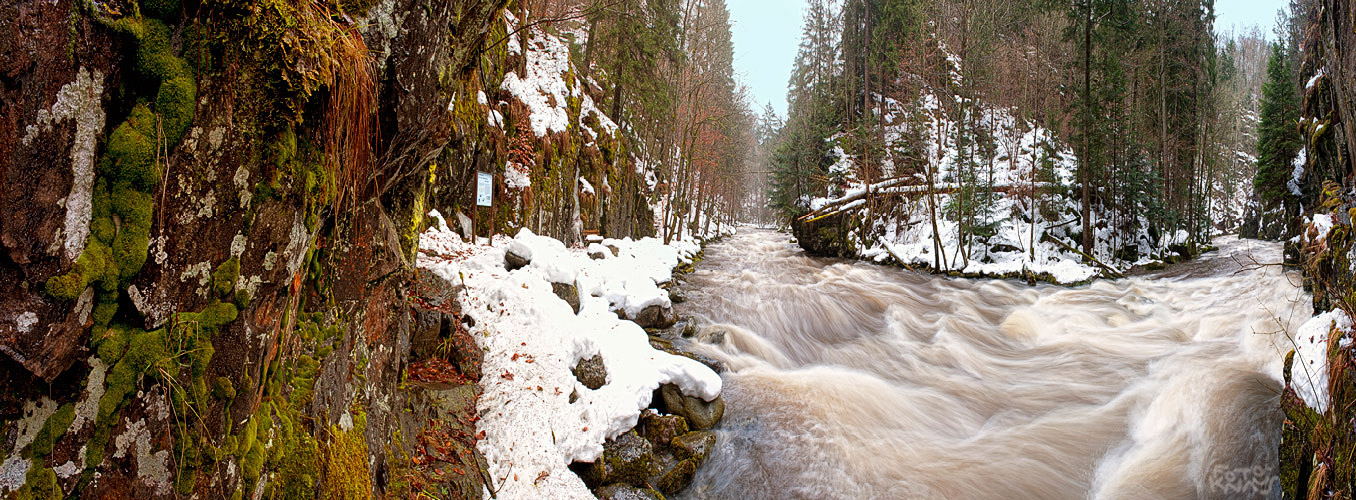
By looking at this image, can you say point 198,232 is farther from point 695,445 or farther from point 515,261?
point 515,261

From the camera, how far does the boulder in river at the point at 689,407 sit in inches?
236

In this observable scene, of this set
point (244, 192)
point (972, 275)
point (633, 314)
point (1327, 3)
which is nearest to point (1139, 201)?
point (972, 275)

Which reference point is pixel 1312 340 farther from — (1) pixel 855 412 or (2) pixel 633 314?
(2) pixel 633 314

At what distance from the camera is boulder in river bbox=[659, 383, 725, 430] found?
6.00 metres

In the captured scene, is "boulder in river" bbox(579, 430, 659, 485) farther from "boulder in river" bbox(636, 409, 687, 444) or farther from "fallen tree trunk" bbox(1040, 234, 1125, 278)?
"fallen tree trunk" bbox(1040, 234, 1125, 278)

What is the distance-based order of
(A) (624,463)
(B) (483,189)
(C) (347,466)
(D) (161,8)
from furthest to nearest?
(B) (483,189), (A) (624,463), (C) (347,466), (D) (161,8)

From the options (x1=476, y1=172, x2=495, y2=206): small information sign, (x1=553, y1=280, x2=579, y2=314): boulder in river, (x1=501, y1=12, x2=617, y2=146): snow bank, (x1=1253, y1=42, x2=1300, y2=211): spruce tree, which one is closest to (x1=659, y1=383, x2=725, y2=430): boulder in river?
(x1=553, y1=280, x2=579, y2=314): boulder in river

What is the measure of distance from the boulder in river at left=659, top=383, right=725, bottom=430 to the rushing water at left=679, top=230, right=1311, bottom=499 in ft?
0.81

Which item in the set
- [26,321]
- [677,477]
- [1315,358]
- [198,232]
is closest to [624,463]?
[677,477]

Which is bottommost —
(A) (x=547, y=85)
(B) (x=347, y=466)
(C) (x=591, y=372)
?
(C) (x=591, y=372)

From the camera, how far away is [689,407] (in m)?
6.07

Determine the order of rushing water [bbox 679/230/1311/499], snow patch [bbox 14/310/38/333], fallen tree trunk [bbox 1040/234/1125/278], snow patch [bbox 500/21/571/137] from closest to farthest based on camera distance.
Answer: snow patch [bbox 14/310/38/333]
rushing water [bbox 679/230/1311/499]
snow patch [bbox 500/21/571/137]
fallen tree trunk [bbox 1040/234/1125/278]

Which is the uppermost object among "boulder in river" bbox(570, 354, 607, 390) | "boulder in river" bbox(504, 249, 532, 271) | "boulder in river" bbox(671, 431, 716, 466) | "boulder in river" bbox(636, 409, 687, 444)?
"boulder in river" bbox(504, 249, 532, 271)

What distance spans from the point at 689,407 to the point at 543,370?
1.67 meters
